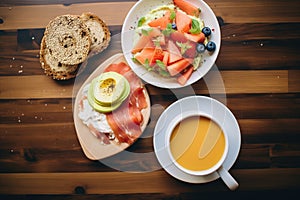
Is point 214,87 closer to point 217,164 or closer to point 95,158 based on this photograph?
point 217,164

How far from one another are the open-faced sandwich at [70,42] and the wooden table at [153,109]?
0.14 feet

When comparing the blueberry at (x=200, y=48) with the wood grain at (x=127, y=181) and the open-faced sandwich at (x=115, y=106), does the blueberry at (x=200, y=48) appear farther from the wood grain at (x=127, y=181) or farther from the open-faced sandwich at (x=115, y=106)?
the wood grain at (x=127, y=181)

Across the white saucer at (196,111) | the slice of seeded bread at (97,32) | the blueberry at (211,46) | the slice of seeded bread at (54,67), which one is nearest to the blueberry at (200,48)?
the blueberry at (211,46)

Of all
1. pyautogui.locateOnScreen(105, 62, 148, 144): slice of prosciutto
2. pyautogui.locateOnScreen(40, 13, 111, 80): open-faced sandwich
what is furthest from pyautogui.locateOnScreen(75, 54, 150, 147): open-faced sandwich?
pyautogui.locateOnScreen(40, 13, 111, 80): open-faced sandwich

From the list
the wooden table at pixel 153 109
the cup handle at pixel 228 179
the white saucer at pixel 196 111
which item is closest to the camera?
the cup handle at pixel 228 179

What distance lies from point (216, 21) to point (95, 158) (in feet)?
2.37

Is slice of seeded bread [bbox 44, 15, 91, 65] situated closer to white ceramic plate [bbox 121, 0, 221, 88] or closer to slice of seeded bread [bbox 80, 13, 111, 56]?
slice of seeded bread [bbox 80, 13, 111, 56]

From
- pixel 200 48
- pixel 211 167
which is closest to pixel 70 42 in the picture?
pixel 200 48

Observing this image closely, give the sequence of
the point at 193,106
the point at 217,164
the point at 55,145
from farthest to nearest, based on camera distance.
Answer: the point at 55,145, the point at 193,106, the point at 217,164

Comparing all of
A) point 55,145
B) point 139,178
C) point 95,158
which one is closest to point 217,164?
point 139,178

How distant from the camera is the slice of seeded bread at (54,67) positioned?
1.81 metres

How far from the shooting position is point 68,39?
70.9 inches

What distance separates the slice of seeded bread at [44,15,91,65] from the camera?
178cm

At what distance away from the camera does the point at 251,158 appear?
5.91 feet
